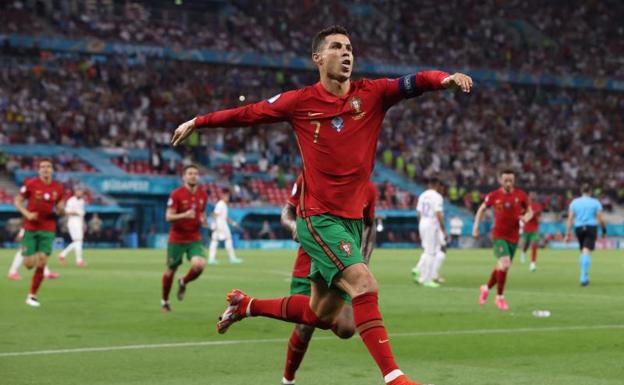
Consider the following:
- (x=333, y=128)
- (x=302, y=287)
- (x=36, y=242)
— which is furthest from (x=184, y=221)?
(x=333, y=128)

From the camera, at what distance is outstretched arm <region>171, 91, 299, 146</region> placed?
829 centimetres

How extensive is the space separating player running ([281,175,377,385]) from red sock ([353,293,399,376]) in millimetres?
764

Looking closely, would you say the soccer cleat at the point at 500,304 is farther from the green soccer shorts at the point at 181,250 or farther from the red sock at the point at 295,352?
the red sock at the point at 295,352

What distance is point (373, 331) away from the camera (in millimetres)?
7516

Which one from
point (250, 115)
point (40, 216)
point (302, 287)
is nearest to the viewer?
point (250, 115)

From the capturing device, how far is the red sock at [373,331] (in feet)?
24.2

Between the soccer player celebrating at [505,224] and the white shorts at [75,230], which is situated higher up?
the soccer player celebrating at [505,224]

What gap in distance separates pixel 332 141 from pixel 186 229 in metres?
9.60

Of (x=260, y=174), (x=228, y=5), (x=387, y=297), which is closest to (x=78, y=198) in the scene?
(x=387, y=297)

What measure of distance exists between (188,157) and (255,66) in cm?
990

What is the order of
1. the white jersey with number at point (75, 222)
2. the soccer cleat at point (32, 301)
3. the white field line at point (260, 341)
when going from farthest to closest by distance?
the white jersey with number at point (75, 222), the soccer cleat at point (32, 301), the white field line at point (260, 341)

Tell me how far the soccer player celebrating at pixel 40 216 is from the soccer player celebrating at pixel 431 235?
8.40 meters

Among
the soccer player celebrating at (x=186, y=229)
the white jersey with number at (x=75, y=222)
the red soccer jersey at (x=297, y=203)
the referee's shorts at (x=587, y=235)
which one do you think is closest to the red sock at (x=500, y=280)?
the soccer player celebrating at (x=186, y=229)

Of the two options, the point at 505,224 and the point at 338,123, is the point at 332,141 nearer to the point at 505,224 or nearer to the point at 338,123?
the point at 338,123
